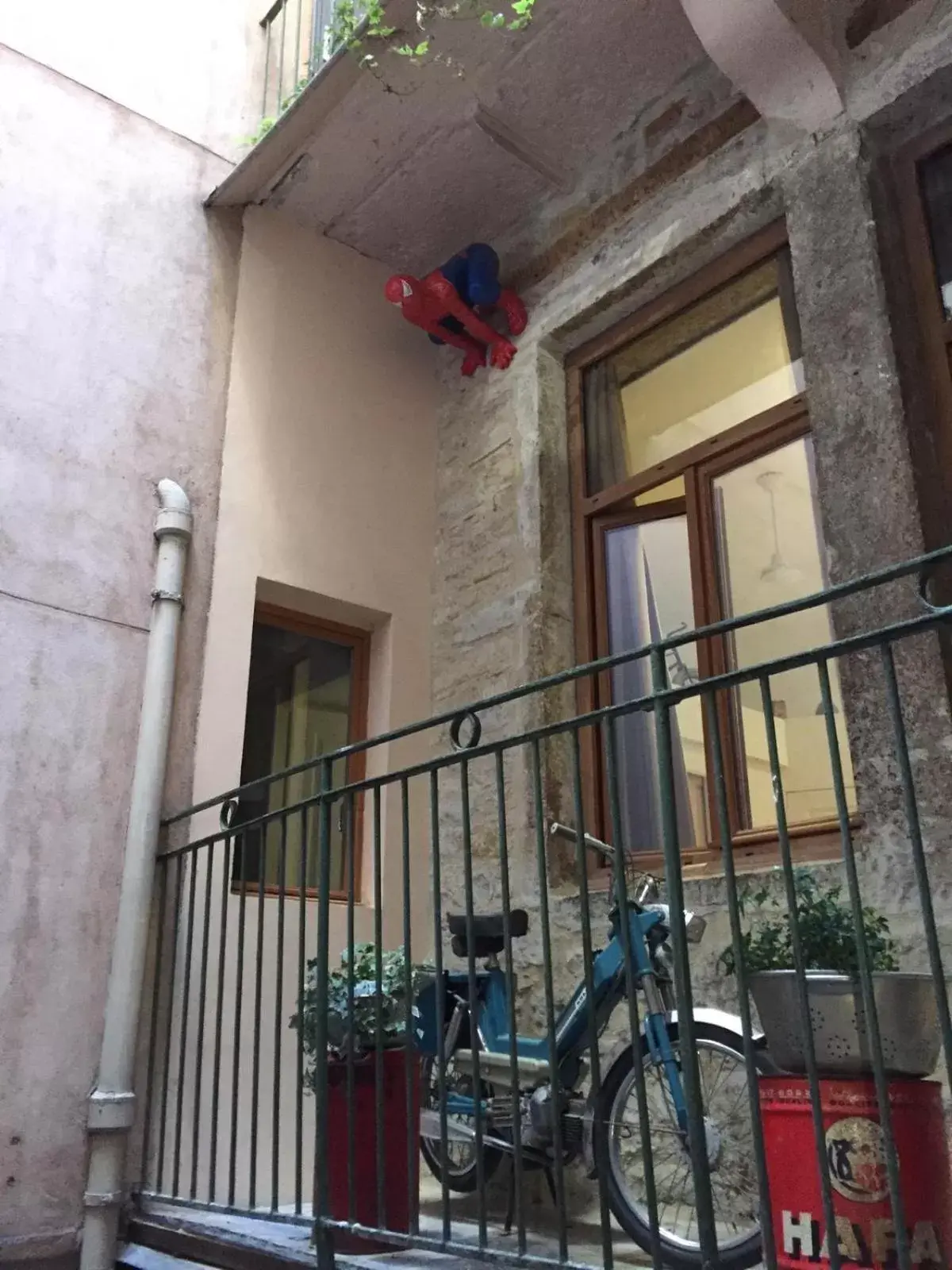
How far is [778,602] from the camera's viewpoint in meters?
3.36

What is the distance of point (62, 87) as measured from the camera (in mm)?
3943

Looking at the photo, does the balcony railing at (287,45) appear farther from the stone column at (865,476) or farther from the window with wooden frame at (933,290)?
the window with wooden frame at (933,290)

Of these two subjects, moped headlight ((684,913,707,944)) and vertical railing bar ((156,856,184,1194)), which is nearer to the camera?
moped headlight ((684,913,707,944))

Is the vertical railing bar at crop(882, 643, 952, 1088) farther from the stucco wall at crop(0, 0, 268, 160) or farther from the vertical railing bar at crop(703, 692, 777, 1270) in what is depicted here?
the stucco wall at crop(0, 0, 268, 160)

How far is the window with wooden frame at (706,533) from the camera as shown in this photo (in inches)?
129

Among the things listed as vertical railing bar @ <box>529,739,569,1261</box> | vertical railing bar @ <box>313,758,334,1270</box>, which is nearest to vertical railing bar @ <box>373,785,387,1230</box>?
vertical railing bar @ <box>313,758,334,1270</box>

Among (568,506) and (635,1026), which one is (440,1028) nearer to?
(635,1026)

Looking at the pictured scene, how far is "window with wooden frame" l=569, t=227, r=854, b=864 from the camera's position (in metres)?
3.28

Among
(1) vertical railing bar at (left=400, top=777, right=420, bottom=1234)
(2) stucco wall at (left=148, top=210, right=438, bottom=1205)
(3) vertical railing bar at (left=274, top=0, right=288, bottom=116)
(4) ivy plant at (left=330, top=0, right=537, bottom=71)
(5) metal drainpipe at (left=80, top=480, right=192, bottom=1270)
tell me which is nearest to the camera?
(1) vertical railing bar at (left=400, top=777, right=420, bottom=1234)

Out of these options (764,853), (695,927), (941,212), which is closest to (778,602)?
(764,853)

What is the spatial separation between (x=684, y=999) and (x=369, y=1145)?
119 centimetres

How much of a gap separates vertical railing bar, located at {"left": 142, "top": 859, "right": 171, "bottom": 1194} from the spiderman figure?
2.27 metres

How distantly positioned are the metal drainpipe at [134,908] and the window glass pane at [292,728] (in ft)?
1.48

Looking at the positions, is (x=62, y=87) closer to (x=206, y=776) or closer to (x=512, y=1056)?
(x=206, y=776)
